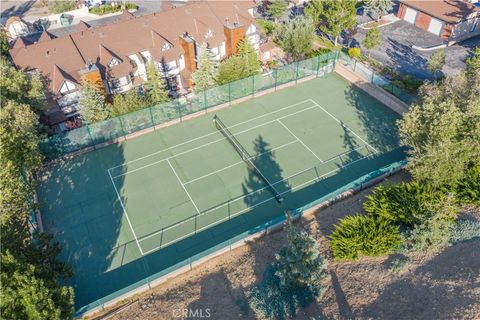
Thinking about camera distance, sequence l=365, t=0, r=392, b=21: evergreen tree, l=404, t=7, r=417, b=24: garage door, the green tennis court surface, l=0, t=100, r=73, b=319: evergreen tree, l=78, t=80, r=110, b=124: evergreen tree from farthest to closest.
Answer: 1. l=404, t=7, r=417, b=24: garage door
2. l=365, t=0, r=392, b=21: evergreen tree
3. l=78, t=80, r=110, b=124: evergreen tree
4. the green tennis court surface
5. l=0, t=100, r=73, b=319: evergreen tree

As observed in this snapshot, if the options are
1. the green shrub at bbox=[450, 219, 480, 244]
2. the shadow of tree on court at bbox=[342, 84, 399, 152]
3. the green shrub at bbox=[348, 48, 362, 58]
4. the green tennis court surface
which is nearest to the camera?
the green shrub at bbox=[450, 219, 480, 244]

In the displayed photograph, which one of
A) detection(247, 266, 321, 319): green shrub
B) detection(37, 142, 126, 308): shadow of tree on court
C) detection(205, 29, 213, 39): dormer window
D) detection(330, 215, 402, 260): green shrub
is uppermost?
detection(205, 29, 213, 39): dormer window

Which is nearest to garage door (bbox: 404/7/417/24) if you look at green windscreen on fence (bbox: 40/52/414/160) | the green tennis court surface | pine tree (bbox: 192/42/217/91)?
green windscreen on fence (bbox: 40/52/414/160)

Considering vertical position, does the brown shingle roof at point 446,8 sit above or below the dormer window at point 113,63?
below

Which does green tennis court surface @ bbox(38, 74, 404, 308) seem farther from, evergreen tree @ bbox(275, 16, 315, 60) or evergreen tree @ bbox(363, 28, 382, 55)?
evergreen tree @ bbox(363, 28, 382, 55)

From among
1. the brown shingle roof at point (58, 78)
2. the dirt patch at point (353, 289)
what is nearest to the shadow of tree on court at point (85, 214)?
the dirt patch at point (353, 289)

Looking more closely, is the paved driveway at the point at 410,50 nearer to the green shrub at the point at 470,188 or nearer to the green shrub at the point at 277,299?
the green shrub at the point at 470,188

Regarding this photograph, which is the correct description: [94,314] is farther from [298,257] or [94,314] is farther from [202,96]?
[202,96]
